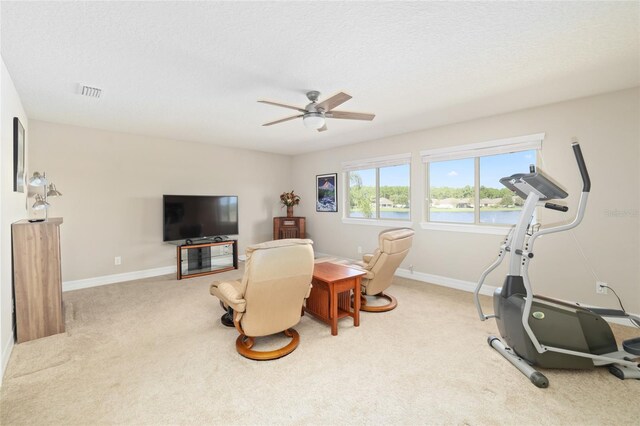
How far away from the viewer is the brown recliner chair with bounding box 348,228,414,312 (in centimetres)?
317

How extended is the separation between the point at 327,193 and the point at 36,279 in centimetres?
474

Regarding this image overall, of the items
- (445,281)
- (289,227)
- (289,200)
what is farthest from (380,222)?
(289,200)

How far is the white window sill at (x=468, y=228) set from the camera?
3.80m

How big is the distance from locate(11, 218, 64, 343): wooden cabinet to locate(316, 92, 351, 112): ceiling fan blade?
2904 mm

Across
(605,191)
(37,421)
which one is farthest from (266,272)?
(605,191)

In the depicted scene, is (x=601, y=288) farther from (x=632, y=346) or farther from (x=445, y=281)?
(x=445, y=281)

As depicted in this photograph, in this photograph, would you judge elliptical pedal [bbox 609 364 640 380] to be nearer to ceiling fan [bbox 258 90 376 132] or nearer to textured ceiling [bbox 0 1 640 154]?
textured ceiling [bbox 0 1 640 154]

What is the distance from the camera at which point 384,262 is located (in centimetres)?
320

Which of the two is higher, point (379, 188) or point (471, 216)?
point (379, 188)

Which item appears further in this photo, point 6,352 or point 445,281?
point 445,281

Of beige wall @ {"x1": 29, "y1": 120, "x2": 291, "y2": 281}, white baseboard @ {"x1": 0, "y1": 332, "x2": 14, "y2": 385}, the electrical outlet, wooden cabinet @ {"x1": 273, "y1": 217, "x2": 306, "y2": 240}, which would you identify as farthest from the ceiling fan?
wooden cabinet @ {"x1": 273, "y1": 217, "x2": 306, "y2": 240}

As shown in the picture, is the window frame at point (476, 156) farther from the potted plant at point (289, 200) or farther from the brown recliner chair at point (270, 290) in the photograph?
the potted plant at point (289, 200)

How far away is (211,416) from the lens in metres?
1.71

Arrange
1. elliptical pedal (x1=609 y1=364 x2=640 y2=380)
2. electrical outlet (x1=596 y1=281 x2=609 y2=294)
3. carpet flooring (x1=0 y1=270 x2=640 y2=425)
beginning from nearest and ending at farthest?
1. carpet flooring (x1=0 y1=270 x2=640 y2=425)
2. elliptical pedal (x1=609 y1=364 x2=640 y2=380)
3. electrical outlet (x1=596 y1=281 x2=609 y2=294)
